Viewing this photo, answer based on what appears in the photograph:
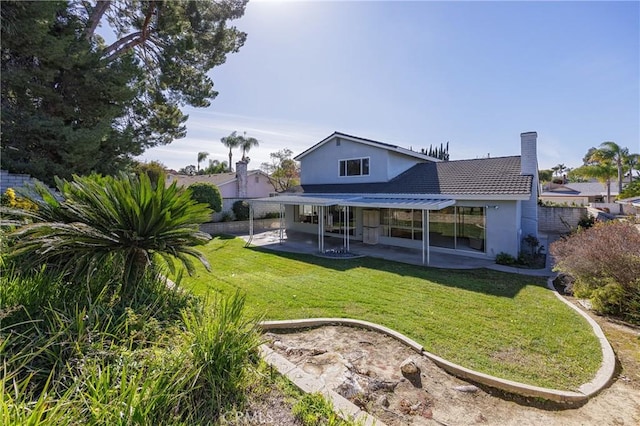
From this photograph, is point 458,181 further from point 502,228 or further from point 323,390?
point 323,390

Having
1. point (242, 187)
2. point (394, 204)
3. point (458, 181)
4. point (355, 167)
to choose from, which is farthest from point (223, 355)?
point (242, 187)

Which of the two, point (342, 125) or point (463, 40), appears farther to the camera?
point (342, 125)

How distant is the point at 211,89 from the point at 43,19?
10.2m

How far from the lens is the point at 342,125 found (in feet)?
91.2

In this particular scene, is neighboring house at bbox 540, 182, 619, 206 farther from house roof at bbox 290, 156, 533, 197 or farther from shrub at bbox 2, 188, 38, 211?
shrub at bbox 2, 188, 38, 211

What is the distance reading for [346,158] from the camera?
23375 mm

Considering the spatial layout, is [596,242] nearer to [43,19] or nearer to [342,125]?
[342,125]

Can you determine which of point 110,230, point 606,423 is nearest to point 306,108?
point 110,230

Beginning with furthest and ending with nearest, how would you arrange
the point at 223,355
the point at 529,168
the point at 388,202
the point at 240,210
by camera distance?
the point at 240,210, the point at 388,202, the point at 529,168, the point at 223,355

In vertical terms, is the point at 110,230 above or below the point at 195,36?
below

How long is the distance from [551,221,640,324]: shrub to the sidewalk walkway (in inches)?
125

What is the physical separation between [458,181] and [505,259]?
17.6 ft

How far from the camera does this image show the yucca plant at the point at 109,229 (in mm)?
4816

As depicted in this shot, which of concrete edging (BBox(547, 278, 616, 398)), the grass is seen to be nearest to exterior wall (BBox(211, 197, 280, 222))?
the grass
